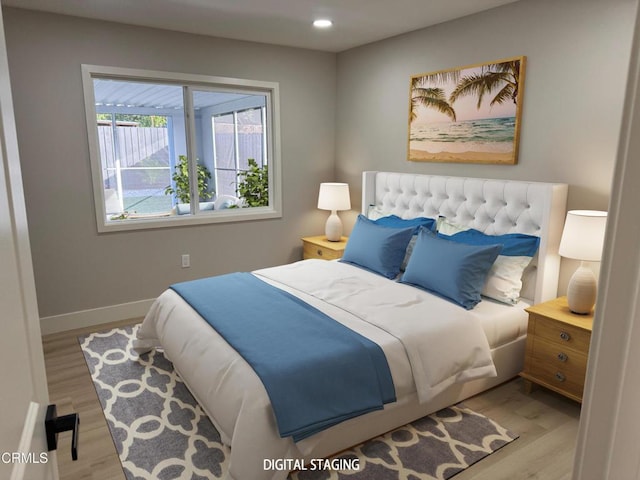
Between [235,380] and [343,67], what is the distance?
374 centimetres

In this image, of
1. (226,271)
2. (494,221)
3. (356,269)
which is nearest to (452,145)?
(494,221)

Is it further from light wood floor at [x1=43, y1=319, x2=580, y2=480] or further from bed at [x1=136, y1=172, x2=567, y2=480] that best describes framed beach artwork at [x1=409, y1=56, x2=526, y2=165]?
light wood floor at [x1=43, y1=319, x2=580, y2=480]

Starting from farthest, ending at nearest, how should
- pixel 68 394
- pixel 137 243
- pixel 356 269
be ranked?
pixel 137 243 → pixel 356 269 → pixel 68 394

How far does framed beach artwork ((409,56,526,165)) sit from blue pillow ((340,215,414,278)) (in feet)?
2.65

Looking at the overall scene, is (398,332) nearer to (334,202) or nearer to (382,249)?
(382,249)

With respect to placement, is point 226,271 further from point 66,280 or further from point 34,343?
point 34,343

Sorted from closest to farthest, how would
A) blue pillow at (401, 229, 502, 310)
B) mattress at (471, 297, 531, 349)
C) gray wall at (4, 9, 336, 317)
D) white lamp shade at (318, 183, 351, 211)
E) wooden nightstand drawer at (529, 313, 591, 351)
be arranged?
wooden nightstand drawer at (529, 313, 591, 351) → mattress at (471, 297, 531, 349) → blue pillow at (401, 229, 502, 310) → gray wall at (4, 9, 336, 317) → white lamp shade at (318, 183, 351, 211)

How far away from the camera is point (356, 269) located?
3.63 meters

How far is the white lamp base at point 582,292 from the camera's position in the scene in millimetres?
2625

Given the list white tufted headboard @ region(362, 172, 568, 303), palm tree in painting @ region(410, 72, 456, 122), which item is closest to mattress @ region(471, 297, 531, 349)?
white tufted headboard @ region(362, 172, 568, 303)

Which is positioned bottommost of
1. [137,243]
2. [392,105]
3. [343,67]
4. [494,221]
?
[137,243]

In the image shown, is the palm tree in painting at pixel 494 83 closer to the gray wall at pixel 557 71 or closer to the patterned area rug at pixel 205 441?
the gray wall at pixel 557 71

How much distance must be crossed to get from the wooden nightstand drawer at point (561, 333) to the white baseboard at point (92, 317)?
329 centimetres

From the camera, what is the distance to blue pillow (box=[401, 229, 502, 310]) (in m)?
2.90
